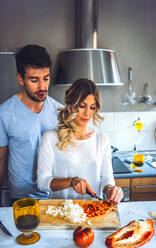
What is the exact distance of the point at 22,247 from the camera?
40.0 inches

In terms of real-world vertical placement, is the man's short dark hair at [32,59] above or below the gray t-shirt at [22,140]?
above

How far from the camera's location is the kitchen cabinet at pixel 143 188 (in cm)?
247

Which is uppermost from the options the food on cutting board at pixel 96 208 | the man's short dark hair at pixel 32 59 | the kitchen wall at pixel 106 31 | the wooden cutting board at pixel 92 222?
the kitchen wall at pixel 106 31

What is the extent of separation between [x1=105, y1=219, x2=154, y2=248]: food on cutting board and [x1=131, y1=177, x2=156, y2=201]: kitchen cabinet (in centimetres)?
135

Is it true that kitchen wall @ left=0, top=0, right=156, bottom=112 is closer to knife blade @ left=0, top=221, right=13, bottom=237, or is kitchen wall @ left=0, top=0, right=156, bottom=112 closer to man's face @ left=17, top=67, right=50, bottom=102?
man's face @ left=17, top=67, right=50, bottom=102

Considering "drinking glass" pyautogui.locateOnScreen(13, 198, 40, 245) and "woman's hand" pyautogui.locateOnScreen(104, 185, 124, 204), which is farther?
"woman's hand" pyautogui.locateOnScreen(104, 185, 124, 204)

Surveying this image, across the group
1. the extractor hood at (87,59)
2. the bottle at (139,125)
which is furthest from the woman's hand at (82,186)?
the bottle at (139,125)

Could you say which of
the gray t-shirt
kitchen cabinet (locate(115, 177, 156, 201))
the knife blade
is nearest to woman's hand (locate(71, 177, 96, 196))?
the knife blade

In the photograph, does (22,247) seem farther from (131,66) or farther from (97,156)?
(131,66)

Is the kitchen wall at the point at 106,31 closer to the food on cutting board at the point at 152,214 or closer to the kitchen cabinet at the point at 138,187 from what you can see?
the kitchen cabinet at the point at 138,187

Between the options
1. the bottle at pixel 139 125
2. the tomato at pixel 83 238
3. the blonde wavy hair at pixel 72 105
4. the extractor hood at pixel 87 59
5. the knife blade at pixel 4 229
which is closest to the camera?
the tomato at pixel 83 238

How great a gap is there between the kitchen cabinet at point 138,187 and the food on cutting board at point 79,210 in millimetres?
1180

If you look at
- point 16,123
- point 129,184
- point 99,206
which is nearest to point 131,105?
point 129,184

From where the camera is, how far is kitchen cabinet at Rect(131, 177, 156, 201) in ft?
8.09
